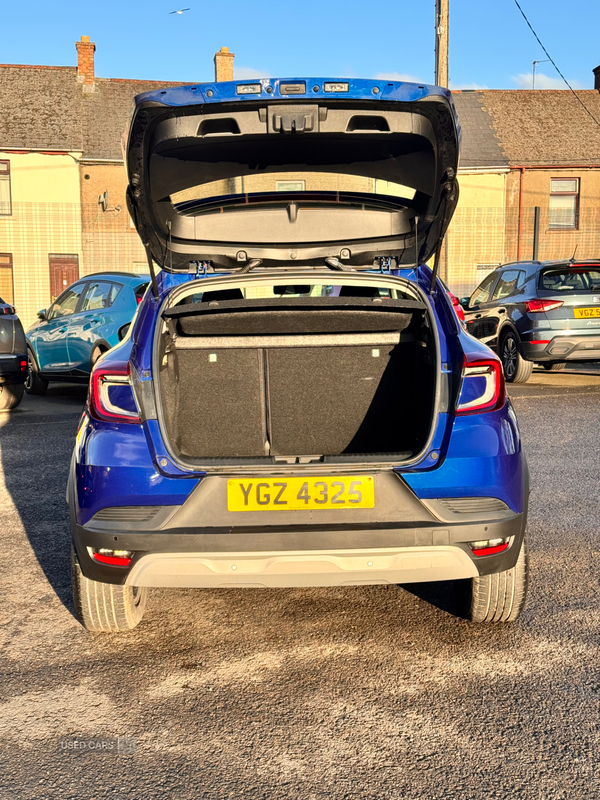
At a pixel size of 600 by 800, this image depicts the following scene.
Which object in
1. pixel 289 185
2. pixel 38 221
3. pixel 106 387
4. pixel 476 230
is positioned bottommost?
pixel 106 387

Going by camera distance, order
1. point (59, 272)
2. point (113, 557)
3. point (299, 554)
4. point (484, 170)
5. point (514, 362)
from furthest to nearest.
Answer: point (484, 170) → point (59, 272) → point (514, 362) → point (113, 557) → point (299, 554)

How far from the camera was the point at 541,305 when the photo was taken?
10.9 meters

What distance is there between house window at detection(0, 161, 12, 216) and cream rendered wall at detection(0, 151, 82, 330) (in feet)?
0.72

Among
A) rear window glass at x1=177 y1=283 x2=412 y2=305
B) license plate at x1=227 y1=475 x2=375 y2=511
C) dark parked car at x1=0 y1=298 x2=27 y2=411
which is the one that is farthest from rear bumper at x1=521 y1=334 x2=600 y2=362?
license plate at x1=227 y1=475 x2=375 y2=511

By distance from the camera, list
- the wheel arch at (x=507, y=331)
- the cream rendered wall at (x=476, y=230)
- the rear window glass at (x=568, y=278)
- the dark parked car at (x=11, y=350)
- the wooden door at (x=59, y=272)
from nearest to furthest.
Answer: the dark parked car at (x=11, y=350)
the rear window glass at (x=568, y=278)
the wheel arch at (x=507, y=331)
the wooden door at (x=59, y=272)
the cream rendered wall at (x=476, y=230)

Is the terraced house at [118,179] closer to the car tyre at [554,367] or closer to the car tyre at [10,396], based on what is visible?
the car tyre at [554,367]

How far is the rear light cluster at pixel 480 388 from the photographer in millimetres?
3199

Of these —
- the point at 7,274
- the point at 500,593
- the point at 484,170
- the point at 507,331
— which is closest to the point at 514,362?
the point at 507,331

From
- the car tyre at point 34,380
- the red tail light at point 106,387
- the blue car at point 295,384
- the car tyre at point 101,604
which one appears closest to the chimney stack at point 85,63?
the car tyre at point 34,380

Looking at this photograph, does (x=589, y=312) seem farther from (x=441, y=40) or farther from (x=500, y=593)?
(x=441, y=40)

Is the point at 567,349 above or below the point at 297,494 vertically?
below

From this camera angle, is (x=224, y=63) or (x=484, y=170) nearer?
(x=484, y=170)

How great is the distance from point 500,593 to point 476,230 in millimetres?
26140

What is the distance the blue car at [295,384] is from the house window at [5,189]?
2440 cm
